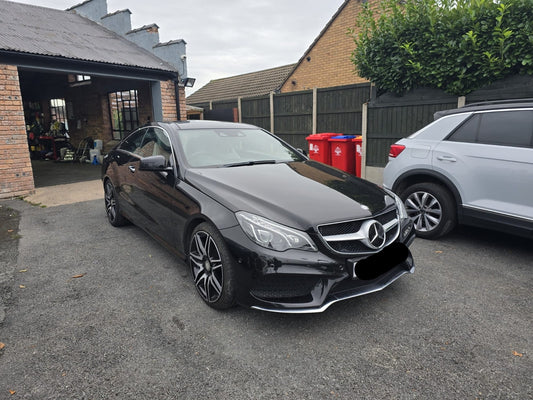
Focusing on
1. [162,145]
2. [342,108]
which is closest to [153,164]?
[162,145]

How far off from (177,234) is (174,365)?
50.0 inches

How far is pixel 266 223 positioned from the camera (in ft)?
8.04

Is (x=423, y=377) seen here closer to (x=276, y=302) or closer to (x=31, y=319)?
(x=276, y=302)

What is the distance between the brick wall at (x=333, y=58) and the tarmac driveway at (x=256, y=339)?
1090 cm

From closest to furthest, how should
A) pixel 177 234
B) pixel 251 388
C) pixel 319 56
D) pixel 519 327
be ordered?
pixel 251 388 → pixel 519 327 → pixel 177 234 → pixel 319 56

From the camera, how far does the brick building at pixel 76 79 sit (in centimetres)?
743

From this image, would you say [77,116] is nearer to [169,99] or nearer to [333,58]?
[169,99]

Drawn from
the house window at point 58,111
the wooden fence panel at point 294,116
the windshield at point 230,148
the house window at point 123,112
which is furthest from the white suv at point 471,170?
the house window at point 58,111

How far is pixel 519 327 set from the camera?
256 cm

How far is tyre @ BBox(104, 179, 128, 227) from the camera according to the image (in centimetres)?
494

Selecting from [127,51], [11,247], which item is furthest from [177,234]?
[127,51]

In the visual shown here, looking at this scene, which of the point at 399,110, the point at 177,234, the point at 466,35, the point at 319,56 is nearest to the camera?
the point at 177,234

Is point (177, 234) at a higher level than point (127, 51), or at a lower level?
lower

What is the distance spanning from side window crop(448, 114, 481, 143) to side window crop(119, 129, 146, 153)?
12.3 ft
